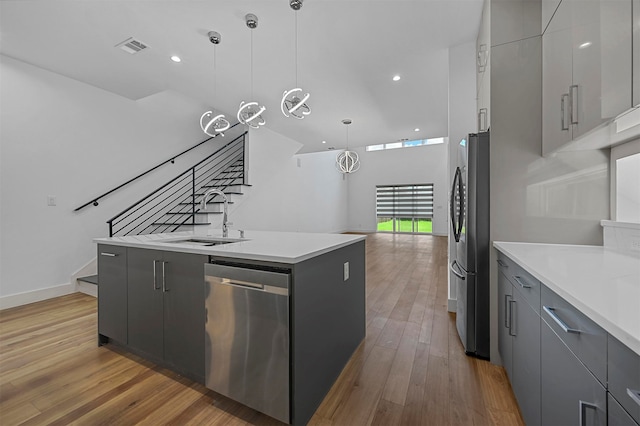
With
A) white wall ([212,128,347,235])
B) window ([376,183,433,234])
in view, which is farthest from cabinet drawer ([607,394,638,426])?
window ([376,183,433,234])

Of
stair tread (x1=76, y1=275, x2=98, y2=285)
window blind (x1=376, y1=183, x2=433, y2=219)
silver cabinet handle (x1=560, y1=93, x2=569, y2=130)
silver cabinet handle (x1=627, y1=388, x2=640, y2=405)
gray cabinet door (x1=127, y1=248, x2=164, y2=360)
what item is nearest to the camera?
silver cabinet handle (x1=627, y1=388, x2=640, y2=405)

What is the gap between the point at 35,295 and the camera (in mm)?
3449

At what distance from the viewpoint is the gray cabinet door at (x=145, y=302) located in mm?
1943

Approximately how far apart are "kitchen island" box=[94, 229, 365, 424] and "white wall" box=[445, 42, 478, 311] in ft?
5.56

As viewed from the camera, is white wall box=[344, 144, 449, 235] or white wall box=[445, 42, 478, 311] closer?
white wall box=[445, 42, 478, 311]

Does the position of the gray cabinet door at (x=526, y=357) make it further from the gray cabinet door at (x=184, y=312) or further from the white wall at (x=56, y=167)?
the white wall at (x=56, y=167)

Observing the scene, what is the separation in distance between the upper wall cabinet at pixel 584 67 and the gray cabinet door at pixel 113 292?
10.1 ft

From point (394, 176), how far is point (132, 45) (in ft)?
34.1

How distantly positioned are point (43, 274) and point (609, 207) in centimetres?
593

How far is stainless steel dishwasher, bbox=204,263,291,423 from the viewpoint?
140cm

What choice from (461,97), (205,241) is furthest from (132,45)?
(461,97)

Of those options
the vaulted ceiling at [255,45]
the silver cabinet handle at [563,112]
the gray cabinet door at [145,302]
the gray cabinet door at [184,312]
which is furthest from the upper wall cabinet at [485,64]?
the gray cabinet door at [145,302]

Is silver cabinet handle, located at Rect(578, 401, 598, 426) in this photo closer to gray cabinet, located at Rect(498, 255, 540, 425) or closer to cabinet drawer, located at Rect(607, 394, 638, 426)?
cabinet drawer, located at Rect(607, 394, 638, 426)

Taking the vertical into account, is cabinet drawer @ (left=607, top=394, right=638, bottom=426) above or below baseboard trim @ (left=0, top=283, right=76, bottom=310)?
above
